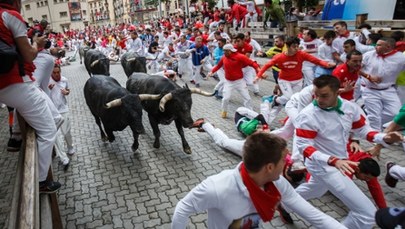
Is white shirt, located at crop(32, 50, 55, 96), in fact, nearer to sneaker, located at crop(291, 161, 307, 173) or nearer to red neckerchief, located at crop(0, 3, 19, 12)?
red neckerchief, located at crop(0, 3, 19, 12)

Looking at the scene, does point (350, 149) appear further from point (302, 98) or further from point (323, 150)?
point (302, 98)

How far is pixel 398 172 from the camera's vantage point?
4.34 m

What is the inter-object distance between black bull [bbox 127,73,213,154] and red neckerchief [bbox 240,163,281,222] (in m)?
4.02

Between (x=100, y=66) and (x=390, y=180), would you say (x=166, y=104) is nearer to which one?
(x=390, y=180)

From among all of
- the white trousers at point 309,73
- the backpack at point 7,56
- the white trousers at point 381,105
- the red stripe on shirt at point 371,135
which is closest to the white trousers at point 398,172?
the red stripe on shirt at point 371,135

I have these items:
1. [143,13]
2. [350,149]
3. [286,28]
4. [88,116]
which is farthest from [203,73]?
[143,13]

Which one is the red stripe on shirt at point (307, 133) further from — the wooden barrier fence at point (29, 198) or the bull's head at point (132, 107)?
the bull's head at point (132, 107)

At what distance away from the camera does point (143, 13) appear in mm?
83125

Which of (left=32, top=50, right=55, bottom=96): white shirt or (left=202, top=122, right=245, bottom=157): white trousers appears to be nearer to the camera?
(left=32, top=50, right=55, bottom=96): white shirt

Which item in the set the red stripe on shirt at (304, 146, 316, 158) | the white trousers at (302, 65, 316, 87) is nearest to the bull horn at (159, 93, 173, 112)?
the red stripe on shirt at (304, 146, 316, 158)

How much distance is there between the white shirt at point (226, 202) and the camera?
7.88ft

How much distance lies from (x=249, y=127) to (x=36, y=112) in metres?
4.41

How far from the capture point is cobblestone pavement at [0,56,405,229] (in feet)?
14.7

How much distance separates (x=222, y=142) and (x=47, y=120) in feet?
11.8
